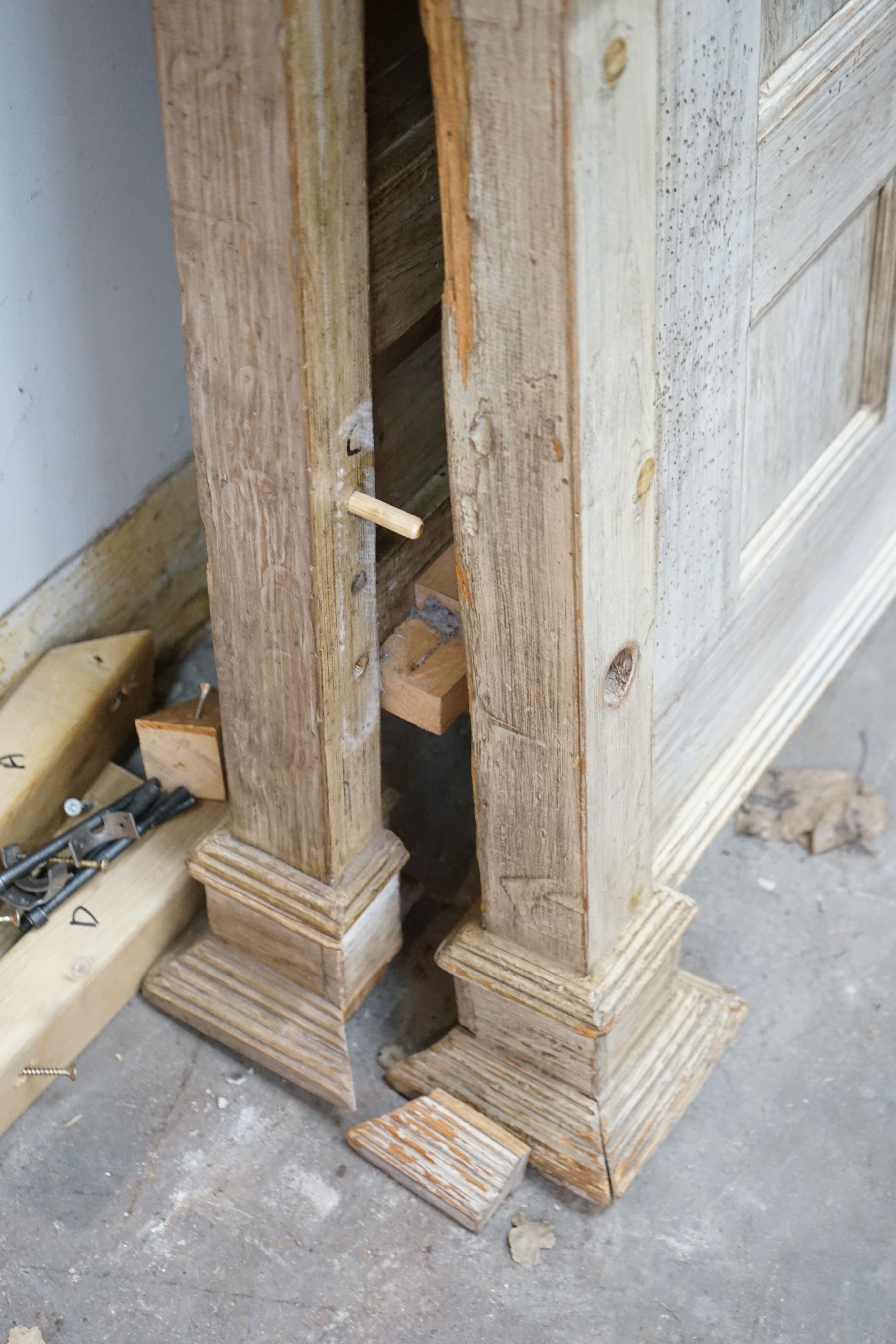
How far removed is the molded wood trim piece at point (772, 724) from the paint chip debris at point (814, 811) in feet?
0.42

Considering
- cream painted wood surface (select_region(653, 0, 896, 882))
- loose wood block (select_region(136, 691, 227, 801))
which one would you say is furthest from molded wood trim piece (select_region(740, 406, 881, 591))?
loose wood block (select_region(136, 691, 227, 801))

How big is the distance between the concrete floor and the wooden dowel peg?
2.93 feet

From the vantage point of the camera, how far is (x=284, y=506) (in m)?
1.54

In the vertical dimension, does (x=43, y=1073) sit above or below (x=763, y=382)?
below

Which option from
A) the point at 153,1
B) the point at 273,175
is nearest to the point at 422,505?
the point at 273,175

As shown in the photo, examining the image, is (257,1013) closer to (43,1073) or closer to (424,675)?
(43,1073)

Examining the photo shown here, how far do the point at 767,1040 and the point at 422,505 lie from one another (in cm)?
95

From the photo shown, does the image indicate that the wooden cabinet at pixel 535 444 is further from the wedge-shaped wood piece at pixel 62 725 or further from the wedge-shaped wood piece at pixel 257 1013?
the wedge-shaped wood piece at pixel 62 725

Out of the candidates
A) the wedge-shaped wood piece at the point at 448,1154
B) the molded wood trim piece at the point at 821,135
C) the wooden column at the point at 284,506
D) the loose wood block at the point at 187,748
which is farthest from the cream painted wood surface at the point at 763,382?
the loose wood block at the point at 187,748

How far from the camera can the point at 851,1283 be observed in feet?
5.94

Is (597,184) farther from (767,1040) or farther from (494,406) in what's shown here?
(767,1040)

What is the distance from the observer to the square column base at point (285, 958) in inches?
75.0

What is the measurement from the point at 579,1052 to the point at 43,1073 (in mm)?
740

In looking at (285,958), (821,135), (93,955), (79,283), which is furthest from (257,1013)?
(821,135)
